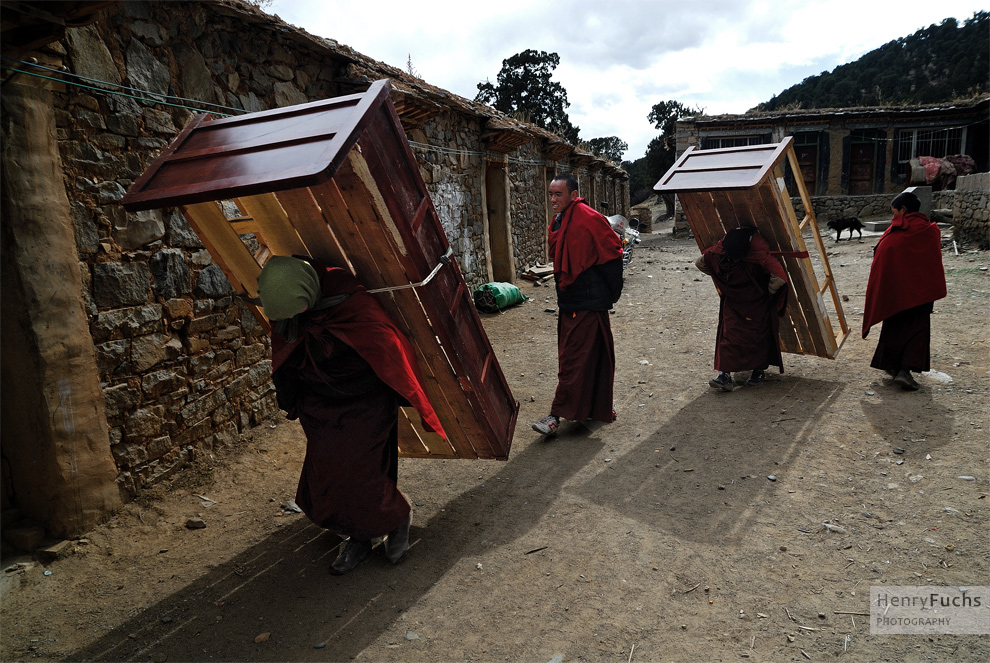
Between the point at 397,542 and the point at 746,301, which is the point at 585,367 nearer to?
the point at 746,301

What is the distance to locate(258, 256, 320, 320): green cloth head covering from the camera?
92.1 inches

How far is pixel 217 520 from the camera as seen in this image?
343 centimetres

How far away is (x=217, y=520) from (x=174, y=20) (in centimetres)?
315

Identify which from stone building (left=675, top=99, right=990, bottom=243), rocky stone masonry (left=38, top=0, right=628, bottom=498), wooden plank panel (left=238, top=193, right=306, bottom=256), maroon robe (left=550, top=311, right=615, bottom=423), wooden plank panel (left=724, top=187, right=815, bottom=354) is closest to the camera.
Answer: wooden plank panel (left=238, top=193, right=306, bottom=256)

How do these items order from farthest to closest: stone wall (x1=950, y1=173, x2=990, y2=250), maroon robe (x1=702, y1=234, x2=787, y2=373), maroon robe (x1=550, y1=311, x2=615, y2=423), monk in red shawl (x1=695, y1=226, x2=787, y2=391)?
stone wall (x1=950, y1=173, x2=990, y2=250), maroon robe (x1=702, y1=234, x2=787, y2=373), monk in red shawl (x1=695, y1=226, x2=787, y2=391), maroon robe (x1=550, y1=311, x2=615, y2=423)

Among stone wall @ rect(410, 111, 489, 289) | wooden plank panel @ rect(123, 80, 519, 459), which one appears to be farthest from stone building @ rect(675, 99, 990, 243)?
wooden plank panel @ rect(123, 80, 519, 459)

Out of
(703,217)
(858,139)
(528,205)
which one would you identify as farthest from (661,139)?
(703,217)

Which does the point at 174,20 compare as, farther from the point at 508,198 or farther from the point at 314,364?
the point at 508,198

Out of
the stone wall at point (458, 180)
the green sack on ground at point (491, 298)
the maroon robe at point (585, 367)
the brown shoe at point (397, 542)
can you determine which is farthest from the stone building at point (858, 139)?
the brown shoe at point (397, 542)

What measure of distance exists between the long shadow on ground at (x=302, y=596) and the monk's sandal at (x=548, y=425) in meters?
0.83

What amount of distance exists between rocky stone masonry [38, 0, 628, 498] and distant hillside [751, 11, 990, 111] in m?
35.0

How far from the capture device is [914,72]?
3734 centimetres

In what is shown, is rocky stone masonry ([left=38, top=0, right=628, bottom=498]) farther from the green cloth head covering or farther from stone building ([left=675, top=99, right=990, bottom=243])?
stone building ([left=675, top=99, right=990, bottom=243])

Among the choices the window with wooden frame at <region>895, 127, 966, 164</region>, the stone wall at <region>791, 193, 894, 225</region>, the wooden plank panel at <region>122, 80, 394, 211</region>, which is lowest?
the stone wall at <region>791, 193, 894, 225</region>
